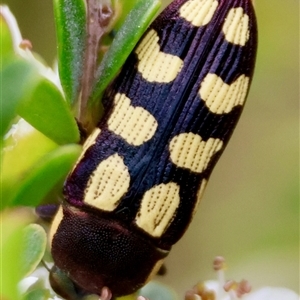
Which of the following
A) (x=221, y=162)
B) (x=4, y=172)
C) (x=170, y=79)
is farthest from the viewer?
(x=221, y=162)

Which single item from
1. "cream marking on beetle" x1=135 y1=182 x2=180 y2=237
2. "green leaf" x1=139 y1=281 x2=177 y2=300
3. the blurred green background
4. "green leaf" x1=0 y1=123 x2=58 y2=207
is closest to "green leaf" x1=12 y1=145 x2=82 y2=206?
"green leaf" x1=0 y1=123 x2=58 y2=207

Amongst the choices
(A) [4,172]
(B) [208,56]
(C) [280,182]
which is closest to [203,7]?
(B) [208,56]

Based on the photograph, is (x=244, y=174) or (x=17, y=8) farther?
(x=244, y=174)

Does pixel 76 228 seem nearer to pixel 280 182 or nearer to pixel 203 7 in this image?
pixel 203 7

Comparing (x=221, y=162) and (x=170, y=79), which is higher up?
(x=170, y=79)

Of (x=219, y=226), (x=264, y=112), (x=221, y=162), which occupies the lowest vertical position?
(x=219, y=226)

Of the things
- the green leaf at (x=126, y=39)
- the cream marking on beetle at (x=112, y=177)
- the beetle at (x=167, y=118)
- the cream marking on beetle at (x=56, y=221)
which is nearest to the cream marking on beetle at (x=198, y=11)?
the beetle at (x=167, y=118)

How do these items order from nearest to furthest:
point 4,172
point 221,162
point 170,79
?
point 4,172 < point 170,79 < point 221,162
